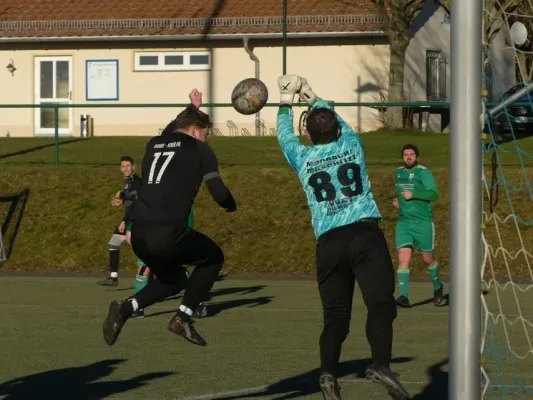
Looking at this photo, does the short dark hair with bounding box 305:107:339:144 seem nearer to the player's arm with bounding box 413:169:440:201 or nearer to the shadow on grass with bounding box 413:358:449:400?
the shadow on grass with bounding box 413:358:449:400

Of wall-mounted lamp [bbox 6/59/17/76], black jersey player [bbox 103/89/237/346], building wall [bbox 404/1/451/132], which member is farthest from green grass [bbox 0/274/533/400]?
wall-mounted lamp [bbox 6/59/17/76]

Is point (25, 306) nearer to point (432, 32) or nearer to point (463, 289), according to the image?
point (463, 289)

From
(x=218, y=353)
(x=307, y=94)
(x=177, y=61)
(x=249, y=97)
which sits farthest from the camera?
(x=177, y=61)

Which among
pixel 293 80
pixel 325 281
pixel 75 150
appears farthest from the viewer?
pixel 75 150

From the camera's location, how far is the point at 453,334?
5645 mm

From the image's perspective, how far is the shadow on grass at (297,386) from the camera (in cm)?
873

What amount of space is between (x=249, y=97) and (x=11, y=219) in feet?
36.6

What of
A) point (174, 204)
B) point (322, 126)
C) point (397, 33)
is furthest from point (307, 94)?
point (397, 33)

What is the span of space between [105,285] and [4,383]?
784cm

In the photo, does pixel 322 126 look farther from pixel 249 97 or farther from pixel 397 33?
pixel 397 33

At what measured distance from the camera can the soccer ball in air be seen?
10.9 m

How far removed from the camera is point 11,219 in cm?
2122

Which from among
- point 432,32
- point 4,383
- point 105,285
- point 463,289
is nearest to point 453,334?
point 463,289

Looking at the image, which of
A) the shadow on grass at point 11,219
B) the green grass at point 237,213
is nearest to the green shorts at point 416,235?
the green grass at point 237,213
